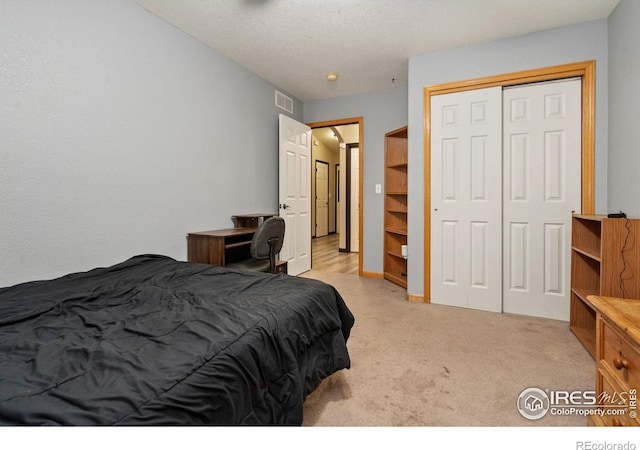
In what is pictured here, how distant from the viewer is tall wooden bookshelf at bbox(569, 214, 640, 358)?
1.89 metres

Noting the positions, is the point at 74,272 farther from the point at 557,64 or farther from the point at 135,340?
the point at 557,64

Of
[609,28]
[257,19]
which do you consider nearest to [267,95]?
[257,19]

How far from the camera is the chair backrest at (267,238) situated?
8.45 ft

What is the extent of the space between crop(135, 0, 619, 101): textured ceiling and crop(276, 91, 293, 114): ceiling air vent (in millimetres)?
651

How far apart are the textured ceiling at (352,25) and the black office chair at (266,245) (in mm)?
1665

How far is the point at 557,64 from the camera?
8.72 feet

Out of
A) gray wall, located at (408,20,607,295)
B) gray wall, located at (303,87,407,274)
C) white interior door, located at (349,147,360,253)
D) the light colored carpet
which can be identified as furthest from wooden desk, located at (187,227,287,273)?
white interior door, located at (349,147,360,253)

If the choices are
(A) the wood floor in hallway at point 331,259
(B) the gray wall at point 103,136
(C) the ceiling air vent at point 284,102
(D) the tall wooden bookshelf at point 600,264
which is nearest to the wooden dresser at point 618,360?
(D) the tall wooden bookshelf at point 600,264

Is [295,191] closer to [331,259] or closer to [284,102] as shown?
[284,102]

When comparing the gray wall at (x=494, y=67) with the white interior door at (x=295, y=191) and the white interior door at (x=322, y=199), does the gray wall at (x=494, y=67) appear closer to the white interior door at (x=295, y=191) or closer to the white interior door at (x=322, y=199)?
the white interior door at (x=295, y=191)

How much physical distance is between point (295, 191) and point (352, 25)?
2.12 m

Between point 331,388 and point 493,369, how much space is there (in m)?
1.03

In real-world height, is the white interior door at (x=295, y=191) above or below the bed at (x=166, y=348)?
above

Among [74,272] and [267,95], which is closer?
[74,272]
